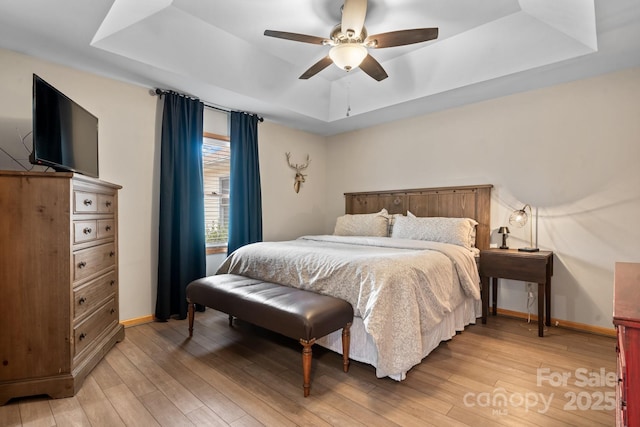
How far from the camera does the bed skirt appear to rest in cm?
212

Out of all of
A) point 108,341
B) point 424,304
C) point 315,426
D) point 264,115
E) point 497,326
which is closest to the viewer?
point 315,426

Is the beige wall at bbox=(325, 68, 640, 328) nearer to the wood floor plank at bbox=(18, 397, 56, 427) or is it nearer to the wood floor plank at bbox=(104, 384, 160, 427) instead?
the wood floor plank at bbox=(104, 384, 160, 427)

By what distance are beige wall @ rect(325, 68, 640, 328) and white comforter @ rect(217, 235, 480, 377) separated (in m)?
0.89

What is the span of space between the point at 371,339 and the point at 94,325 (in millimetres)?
1987

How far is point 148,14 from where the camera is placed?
93.9 inches

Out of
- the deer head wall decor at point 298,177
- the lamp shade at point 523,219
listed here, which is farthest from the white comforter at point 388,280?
the deer head wall decor at point 298,177

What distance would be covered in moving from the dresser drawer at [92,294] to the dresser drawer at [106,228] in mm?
318

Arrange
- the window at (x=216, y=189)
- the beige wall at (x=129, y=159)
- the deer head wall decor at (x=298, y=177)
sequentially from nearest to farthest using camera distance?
the beige wall at (x=129, y=159) → the window at (x=216, y=189) → the deer head wall decor at (x=298, y=177)

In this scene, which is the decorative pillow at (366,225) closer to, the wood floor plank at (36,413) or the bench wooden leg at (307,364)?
the bench wooden leg at (307,364)

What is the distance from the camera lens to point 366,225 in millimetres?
3887

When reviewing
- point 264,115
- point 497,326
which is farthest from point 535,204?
point 264,115

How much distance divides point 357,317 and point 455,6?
8.37 feet

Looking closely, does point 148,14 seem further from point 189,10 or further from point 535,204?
point 535,204

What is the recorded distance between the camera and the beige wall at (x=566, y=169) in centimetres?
270
